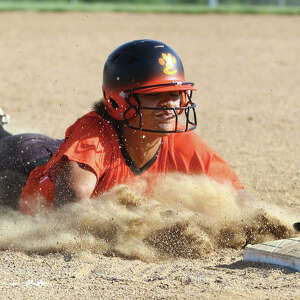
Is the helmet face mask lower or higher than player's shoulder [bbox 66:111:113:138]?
higher

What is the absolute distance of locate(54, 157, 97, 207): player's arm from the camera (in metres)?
3.62

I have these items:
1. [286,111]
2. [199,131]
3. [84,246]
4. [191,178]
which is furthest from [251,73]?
[84,246]

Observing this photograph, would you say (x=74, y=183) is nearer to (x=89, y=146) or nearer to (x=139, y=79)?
(x=89, y=146)

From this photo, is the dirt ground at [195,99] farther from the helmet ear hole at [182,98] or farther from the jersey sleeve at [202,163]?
the helmet ear hole at [182,98]

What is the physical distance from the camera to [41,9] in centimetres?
1662

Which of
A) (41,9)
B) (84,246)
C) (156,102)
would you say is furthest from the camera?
(41,9)

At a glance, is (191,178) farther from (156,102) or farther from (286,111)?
(286,111)

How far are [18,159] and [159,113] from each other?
1.35 m

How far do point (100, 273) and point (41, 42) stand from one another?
10062mm

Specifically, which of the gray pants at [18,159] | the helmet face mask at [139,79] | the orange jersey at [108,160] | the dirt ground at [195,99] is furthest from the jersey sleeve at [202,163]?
the gray pants at [18,159]

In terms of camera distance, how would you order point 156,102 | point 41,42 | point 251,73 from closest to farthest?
point 156,102
point 251,73
point 41,42

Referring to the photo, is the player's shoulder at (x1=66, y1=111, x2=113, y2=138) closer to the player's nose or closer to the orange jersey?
the orange jersey

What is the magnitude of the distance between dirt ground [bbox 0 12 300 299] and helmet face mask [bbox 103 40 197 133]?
0.88 metres

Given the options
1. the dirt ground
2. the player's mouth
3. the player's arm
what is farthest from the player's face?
the dirt ground
